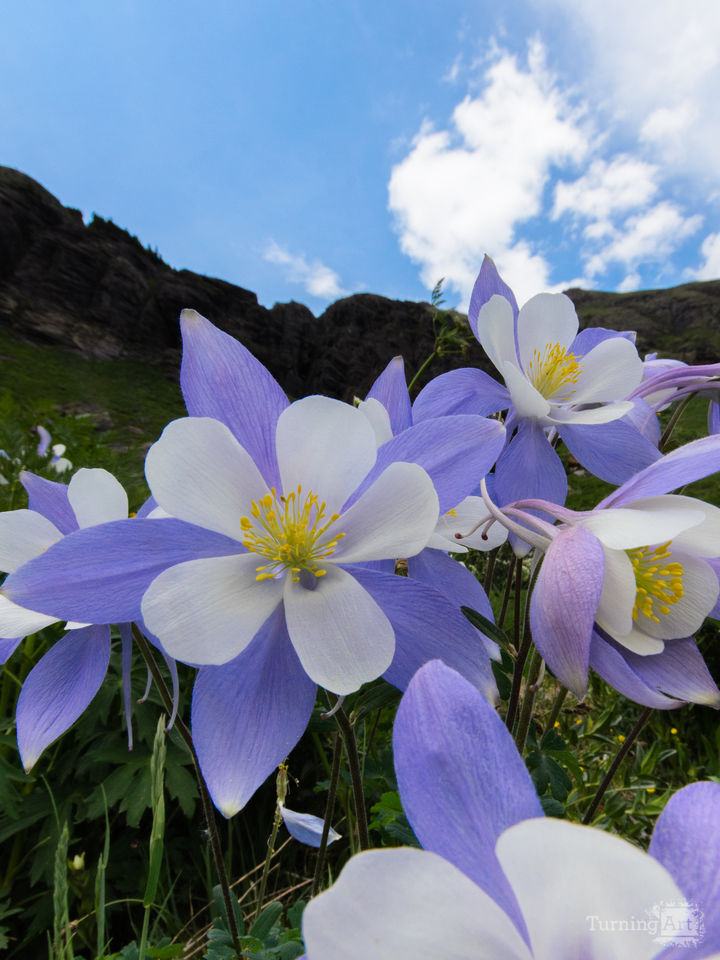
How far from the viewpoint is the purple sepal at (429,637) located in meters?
0.57

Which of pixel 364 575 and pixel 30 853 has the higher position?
pixel 364 575

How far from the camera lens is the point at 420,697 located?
0.38 meters

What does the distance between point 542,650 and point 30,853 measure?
2.13 m

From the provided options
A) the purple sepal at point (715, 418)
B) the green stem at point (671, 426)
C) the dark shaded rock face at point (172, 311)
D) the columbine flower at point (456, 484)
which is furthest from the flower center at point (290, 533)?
the dark shaded rock face at point (172, 311)

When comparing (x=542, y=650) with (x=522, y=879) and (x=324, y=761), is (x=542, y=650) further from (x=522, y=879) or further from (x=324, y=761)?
(x=324, y=761)

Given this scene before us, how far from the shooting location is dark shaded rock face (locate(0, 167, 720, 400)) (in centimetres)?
4516

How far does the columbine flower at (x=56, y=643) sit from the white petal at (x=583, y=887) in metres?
0.51

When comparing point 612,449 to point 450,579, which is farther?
point 612,449

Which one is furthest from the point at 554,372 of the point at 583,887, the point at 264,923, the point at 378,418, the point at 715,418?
the point at 264,923

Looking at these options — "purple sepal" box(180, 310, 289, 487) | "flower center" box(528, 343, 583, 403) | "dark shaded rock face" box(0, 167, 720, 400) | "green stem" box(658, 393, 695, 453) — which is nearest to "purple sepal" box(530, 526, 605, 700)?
"purple sepal" box(180, 310, 289, 487)

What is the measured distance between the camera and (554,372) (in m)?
1.04

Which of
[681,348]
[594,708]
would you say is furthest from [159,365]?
[594,708]

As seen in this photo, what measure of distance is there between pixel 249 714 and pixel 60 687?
0.28 metres

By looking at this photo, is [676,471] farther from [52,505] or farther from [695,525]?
[52,505]
